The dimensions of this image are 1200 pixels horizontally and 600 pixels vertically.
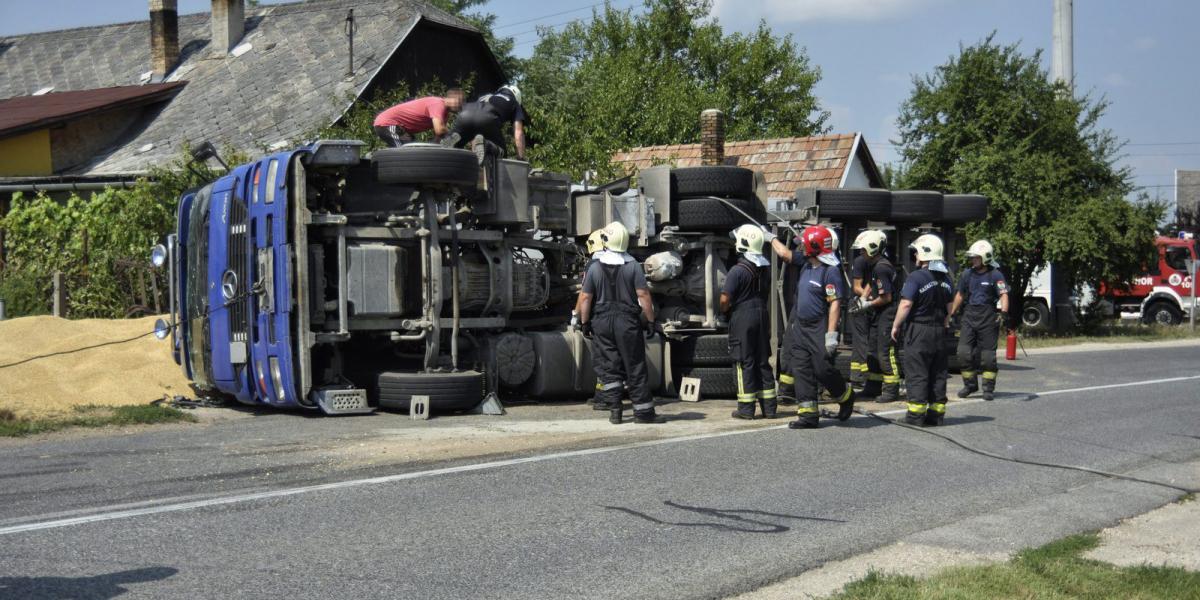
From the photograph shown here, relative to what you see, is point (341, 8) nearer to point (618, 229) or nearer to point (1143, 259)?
point (1143, 259)

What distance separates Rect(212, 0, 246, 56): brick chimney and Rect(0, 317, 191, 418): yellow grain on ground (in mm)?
18431

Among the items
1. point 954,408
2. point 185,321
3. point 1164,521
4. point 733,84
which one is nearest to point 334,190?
point 185,321

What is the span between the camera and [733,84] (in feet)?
145

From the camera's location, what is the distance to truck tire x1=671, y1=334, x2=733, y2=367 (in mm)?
13453

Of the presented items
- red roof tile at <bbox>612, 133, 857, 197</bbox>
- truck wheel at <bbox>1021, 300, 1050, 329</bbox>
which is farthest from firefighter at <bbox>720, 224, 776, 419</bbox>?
truck wheel at <bbox>1021, 300, 1050, 329</bbox>

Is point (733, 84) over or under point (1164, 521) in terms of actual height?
over

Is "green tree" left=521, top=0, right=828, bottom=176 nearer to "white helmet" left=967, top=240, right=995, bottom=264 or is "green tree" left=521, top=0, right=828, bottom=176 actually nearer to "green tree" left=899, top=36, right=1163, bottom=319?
"green tree" left=899, top=36, right=1163, bottom=319

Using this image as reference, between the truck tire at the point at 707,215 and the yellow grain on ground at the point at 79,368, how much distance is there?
18.8 ft

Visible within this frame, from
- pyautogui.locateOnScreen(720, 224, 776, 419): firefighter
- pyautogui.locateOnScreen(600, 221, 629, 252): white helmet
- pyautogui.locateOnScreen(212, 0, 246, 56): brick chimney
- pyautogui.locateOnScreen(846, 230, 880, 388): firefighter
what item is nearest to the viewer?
pyautogui.locateOnScreen(600, 221, 629, 252): white helmet

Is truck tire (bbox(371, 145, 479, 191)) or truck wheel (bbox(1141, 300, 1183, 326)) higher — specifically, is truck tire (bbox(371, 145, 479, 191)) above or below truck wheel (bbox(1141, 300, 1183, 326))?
above

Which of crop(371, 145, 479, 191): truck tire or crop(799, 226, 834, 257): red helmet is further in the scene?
crop(371, 145, 479, 191): truck tire

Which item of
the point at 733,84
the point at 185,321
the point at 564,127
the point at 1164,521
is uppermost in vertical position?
the point at 733,84

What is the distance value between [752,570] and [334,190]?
22.9 feet

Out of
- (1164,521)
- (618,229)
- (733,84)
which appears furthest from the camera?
(733,84)
